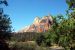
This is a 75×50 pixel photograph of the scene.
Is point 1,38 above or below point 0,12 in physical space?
below

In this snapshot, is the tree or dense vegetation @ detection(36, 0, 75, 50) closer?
dense vegetation @ detection(36, 0, 75, 50)

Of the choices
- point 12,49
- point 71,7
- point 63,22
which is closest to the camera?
point 71,7

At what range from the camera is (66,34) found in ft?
82.2

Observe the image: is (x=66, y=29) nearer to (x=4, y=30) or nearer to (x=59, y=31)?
(x=59, y=31)

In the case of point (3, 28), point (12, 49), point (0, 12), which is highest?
point (0, 12)

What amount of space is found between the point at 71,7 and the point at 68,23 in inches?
79.0

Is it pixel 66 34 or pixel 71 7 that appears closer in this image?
pixel 71 7

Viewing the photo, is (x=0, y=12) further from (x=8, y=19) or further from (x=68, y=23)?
(x=68, y=23)

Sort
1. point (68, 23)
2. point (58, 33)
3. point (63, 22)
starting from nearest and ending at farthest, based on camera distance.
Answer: point (68, 23) → point (63, 22) → point (58, 33)

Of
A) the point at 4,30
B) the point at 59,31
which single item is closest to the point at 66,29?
the point at 59,31

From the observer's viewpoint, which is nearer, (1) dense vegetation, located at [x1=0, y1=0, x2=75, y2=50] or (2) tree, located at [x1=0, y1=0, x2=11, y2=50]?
(1) dense vegetation, located at [x1=0, y1=0, x2=75, y2=50]

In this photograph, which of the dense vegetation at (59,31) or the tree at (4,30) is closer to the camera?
the dense vegetation at (59,31)

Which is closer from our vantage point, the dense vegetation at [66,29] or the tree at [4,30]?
the dense vegetation at [66,29]

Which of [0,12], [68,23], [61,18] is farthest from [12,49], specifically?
[68,23]
